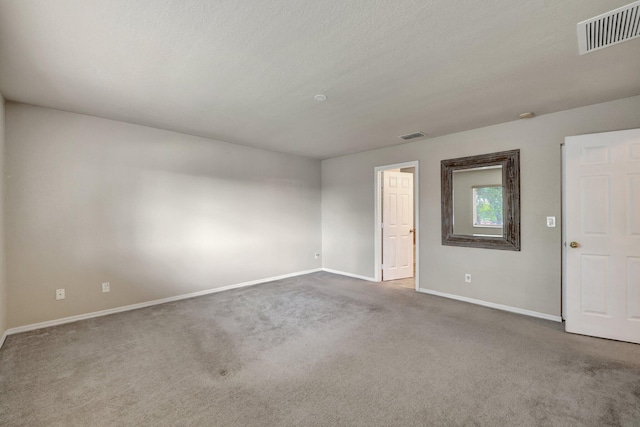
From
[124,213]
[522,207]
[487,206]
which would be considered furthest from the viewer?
[487,206]

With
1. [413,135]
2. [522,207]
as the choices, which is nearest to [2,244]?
[413,135]

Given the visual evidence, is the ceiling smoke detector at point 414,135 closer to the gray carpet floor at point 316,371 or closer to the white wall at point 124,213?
the white wall at point 124,213

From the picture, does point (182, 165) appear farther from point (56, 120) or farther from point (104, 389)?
point (104, 389)

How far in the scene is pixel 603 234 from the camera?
287cm

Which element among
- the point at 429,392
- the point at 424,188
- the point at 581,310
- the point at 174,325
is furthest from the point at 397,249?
the point at 174,325

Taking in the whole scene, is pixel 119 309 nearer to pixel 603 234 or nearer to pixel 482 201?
pixel 482 201

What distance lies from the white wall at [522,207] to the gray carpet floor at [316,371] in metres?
0.46

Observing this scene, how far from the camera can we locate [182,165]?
4.23 metres

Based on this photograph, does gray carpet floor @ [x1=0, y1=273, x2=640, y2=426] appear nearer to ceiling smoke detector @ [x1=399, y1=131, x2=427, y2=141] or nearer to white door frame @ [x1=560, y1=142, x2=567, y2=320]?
white door frame @ [x1=560, y1=142, x2=567, y2=320]

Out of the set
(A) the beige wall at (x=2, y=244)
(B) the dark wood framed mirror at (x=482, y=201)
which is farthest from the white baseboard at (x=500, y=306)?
(A) the beige wall at (x=2, y=244)

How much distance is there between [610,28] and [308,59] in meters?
2.01

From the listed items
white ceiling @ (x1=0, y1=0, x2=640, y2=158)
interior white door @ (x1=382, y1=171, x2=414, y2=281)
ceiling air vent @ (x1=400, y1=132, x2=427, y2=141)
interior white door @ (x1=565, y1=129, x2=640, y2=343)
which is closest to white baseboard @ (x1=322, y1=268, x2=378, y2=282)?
interior white door @ (x1=382, y1=171, x2=414, y2=281)

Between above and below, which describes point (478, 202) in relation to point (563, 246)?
above

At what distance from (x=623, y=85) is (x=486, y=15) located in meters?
2.04
